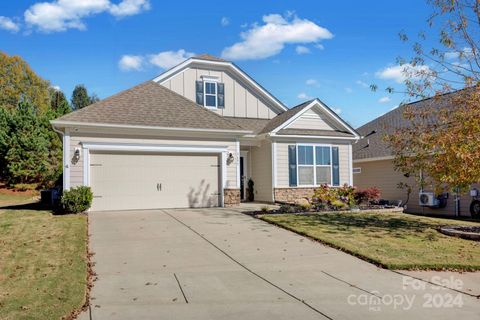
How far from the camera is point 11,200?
78.3 ft

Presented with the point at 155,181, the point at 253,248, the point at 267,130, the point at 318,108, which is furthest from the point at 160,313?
the point at 318,108

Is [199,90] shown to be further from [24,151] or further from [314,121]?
[24,151]

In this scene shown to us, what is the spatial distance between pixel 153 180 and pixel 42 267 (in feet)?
26.7

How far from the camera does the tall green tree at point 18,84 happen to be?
46062 millimetres

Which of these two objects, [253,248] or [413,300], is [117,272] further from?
[413,300]

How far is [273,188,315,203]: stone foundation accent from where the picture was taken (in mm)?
17672

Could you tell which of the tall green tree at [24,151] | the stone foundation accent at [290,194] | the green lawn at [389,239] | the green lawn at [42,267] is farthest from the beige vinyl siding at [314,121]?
the tall green tree at [24,151]

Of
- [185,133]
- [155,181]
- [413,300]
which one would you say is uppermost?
[185,133]

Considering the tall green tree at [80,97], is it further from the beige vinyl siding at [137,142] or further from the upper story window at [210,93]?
the beige vinyl siding at [137,142]

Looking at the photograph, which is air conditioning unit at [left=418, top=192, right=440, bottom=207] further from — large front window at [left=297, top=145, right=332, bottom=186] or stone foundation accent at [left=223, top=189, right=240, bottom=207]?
stone foundation accent at [left=223, top=189, right=240, bottom=207]

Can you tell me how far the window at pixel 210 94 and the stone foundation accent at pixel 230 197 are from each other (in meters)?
5.29

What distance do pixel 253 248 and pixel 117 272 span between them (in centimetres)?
295

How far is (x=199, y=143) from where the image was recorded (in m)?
15.6

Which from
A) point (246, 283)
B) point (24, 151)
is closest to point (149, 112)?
point (246, 283)
